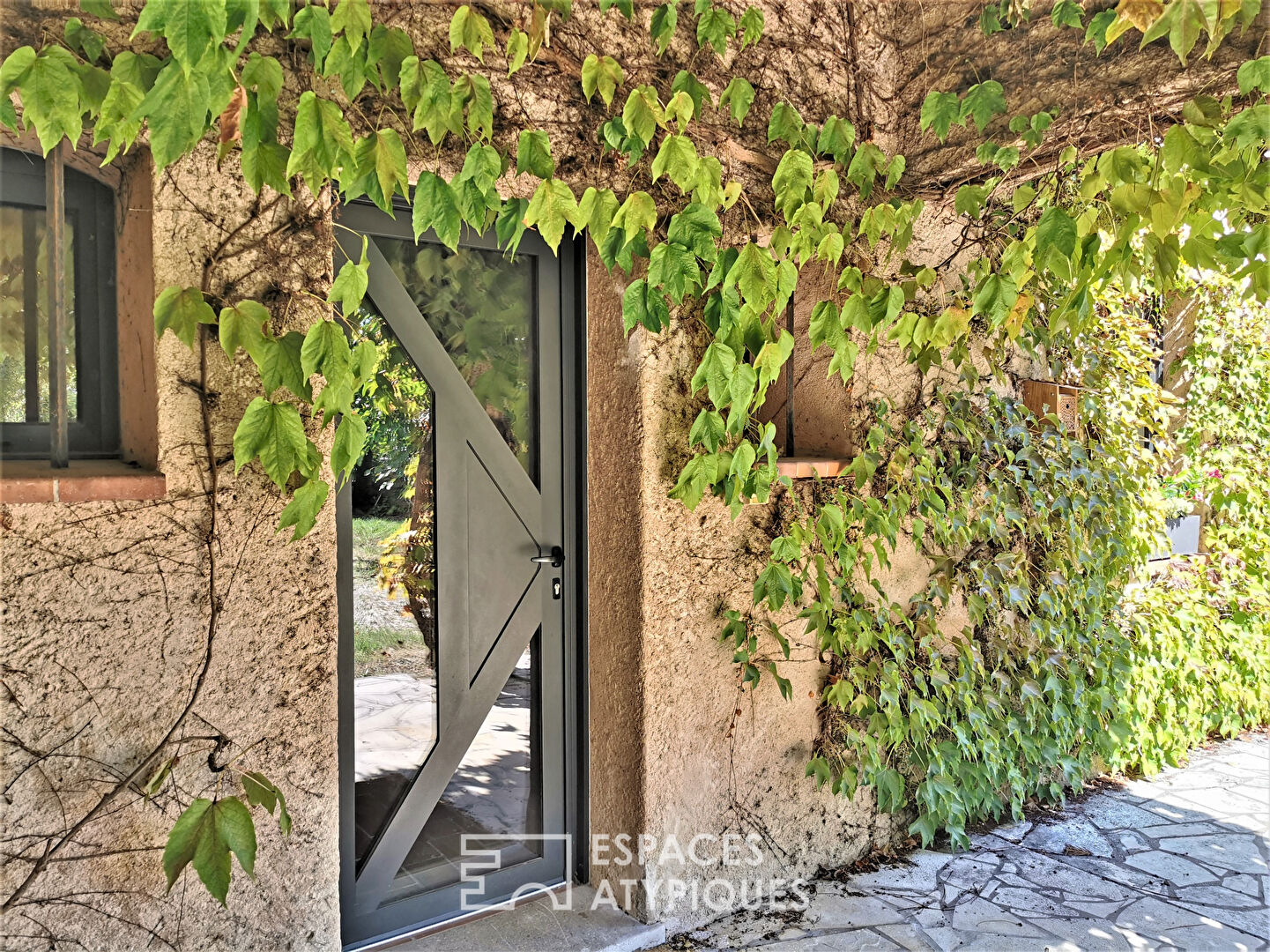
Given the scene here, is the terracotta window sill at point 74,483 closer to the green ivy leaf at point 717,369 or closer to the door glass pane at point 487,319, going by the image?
the door glass pane at point 487,319

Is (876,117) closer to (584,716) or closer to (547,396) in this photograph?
(547,396)

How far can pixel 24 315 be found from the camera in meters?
2.00

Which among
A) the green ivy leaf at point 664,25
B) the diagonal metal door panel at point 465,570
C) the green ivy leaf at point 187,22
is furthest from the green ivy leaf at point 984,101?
the green ivy leaf at point 187,22

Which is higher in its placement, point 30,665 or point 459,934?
point 30,665

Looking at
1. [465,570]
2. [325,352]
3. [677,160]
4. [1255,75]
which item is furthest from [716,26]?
[465,570]

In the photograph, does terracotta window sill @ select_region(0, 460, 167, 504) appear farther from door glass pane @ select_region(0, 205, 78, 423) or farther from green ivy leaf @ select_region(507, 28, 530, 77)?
green ivy leaf @ select_region(507, 28, 530, 77)

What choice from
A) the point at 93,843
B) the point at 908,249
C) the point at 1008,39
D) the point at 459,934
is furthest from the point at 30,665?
the point at 1008,39

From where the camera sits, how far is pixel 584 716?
2906 millimetres

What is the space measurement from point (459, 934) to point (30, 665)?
1.43 metres

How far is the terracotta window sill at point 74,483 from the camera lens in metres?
1.71

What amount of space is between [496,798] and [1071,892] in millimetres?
2113

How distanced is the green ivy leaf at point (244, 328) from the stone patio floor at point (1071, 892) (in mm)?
2203

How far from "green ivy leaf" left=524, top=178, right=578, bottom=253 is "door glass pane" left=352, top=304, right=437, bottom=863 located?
2.01ft

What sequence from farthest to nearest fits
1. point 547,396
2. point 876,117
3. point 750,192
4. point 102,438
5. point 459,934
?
point 876,117 < point 750,192 < point 547,396 < point 459,934 < point 102,438
